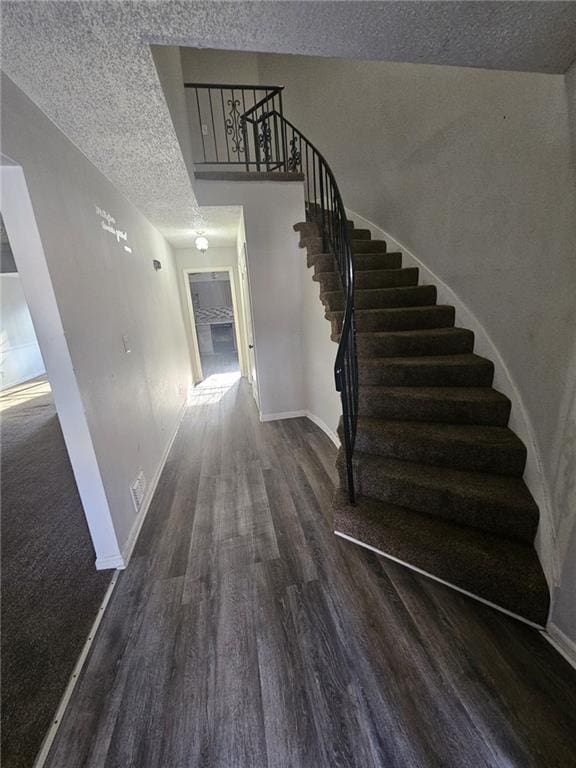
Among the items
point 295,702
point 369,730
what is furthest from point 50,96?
point 369,730

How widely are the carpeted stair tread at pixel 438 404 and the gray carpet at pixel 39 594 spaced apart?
199 centimetres

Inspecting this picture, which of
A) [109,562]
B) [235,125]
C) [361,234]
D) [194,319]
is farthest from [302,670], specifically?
[235,125]

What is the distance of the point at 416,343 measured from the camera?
2.34 metres

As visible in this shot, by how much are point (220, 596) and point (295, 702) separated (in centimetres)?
58

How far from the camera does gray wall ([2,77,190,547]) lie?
1344mm

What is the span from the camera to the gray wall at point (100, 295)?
4.41 ft

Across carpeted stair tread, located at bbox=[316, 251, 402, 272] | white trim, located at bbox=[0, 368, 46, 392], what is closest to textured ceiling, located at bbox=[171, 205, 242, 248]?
carpeted stair tread, located at bbox=[316, 251, 402, 272]

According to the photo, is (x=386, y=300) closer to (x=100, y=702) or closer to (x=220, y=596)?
(x=220, y=596)

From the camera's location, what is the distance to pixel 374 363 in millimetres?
2236

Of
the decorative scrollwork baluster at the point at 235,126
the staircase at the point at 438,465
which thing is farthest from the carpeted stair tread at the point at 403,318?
the decorative scrollwork baluster at the point at 235,126

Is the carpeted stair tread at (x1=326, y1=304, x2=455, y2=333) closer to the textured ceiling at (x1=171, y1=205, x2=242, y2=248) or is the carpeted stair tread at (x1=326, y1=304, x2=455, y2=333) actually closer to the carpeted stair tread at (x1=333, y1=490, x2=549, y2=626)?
the carpeted stair tread at (x1=333, y1=490, x2=549, y2=626)

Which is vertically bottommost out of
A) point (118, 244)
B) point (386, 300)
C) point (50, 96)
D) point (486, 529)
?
point (486, 529)

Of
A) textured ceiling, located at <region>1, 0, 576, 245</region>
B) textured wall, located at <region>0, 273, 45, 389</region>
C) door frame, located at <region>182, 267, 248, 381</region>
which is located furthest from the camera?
textured wall, located at <region>0, 273, 45, 389</region>

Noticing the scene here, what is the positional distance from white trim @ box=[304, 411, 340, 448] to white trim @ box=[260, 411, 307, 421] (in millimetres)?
82
